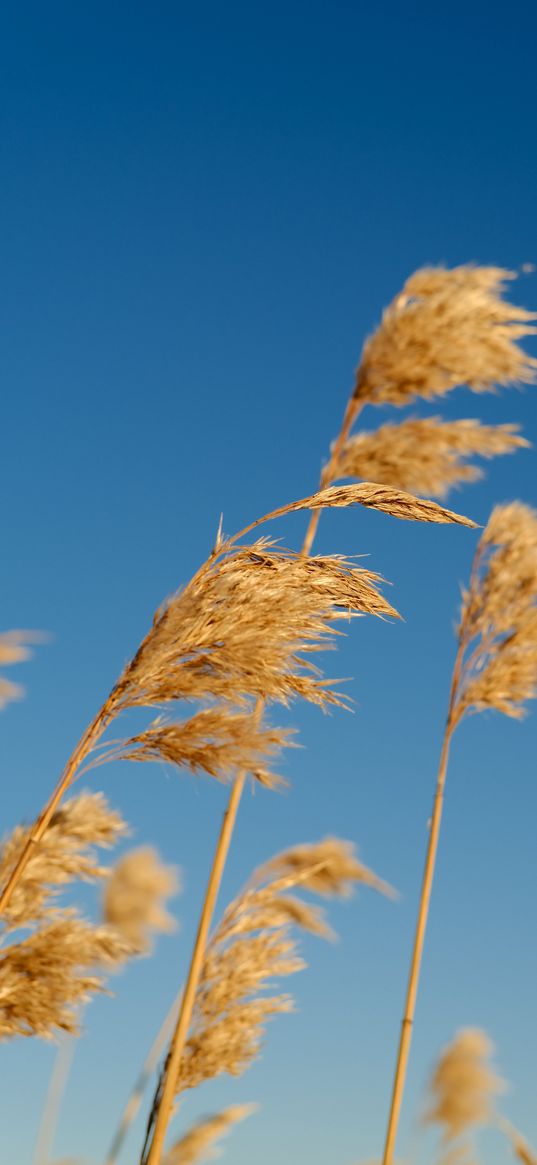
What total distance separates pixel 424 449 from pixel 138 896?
5.41 m

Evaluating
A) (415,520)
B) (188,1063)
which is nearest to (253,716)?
(415,520)

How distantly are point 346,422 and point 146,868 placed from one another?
549cm

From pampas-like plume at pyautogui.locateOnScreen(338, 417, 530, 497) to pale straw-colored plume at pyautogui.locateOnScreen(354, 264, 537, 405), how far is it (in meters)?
0.16

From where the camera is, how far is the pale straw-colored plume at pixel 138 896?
27.5 ft

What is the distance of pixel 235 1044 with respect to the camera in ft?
11.7

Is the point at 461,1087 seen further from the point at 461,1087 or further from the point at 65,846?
the point at 65,846

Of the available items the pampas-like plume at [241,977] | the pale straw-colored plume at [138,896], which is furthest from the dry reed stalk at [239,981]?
the pale straw-colored plume at [138,896]

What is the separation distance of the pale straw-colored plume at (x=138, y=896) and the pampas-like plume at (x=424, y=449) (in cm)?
508

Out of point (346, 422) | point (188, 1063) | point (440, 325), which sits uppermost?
point (440, 325)

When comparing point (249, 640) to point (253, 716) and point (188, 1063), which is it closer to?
point (253, 716)

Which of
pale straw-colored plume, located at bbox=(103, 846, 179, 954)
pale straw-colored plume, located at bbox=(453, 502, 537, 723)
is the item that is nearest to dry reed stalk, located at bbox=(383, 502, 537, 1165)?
pale straw-colored plume, located at bbox=(453, 502, 537, 723)

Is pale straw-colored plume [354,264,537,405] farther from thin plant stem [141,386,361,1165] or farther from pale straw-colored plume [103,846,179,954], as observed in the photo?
pale straw-colored plume [103,846,179,954]

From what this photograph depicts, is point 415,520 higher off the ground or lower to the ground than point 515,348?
lower

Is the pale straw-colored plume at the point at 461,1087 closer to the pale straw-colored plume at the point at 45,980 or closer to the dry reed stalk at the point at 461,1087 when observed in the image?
the dry reed stalk at the point at 461,1087
